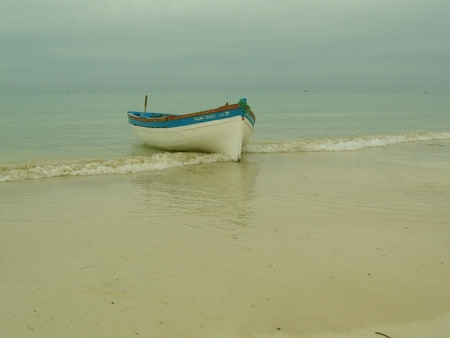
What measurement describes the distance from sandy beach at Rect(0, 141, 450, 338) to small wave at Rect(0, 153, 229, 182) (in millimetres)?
1706

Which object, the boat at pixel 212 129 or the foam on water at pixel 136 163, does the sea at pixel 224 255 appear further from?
the boat at pixel 212 129

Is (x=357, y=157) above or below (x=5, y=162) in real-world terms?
above

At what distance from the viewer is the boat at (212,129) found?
12.3 meters

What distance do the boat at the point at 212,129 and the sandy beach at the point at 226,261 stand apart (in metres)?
4.35

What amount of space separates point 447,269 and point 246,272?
223cm

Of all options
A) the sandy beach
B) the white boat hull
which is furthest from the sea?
the white boat hull

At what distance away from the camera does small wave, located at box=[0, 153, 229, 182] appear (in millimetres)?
9609

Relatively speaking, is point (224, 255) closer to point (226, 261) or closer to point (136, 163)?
point (226, 261)

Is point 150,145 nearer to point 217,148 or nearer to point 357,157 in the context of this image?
point 217,148

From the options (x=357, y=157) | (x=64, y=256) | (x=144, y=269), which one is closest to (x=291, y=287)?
(x=144, y=269)

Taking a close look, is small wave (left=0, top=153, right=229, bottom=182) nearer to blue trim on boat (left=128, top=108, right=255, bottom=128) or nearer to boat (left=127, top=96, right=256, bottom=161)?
boat (left=127, top=96, right=256, bottom=161)

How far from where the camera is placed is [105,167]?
34.4 ft

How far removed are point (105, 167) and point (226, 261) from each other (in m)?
7.10

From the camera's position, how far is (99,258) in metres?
4.36
